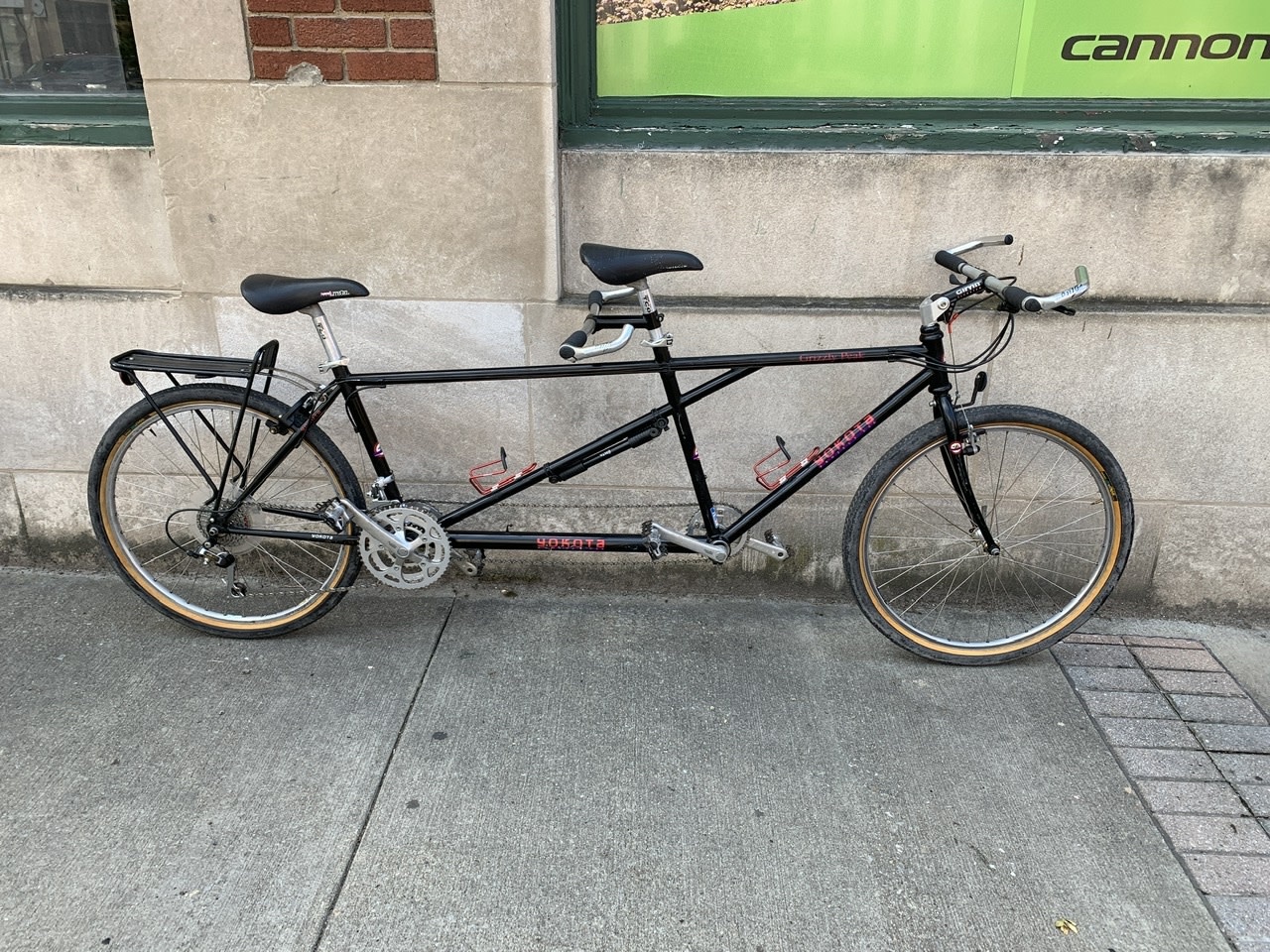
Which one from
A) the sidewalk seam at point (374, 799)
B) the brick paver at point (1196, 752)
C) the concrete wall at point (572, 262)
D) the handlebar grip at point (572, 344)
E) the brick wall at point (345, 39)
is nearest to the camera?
the sidewalk seam at point (374, 799)

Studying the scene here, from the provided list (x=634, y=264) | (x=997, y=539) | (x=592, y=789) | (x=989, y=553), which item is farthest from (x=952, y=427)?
(x=592, y=789)

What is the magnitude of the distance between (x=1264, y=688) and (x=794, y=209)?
224 cm

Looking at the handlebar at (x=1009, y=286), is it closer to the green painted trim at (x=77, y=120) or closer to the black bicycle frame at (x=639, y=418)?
the black bicycle frame at (x=639, y=418)

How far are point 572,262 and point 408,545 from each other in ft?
3.75

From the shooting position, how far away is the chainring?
2.89 meters

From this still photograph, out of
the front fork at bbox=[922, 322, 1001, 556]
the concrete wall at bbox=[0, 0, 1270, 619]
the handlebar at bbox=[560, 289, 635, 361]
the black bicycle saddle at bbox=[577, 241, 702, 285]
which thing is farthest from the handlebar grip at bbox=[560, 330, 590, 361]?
the front fork at bbox=[922, 322, 1001, 556]

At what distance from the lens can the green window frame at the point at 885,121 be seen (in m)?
2.97

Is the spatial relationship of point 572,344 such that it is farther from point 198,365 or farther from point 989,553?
point 989,553

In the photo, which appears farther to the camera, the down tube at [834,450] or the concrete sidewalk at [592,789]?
the down tube at [834,450]

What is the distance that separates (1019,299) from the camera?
8.46 feet

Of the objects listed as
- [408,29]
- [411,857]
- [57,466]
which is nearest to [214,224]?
[408,29]

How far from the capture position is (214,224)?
121 inches

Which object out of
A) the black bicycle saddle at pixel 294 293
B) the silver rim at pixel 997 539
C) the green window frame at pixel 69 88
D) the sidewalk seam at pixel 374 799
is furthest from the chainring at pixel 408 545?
the green window frame at pixel 69 88

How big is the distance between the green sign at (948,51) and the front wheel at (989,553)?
1231 mm
